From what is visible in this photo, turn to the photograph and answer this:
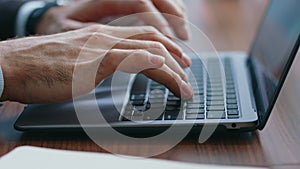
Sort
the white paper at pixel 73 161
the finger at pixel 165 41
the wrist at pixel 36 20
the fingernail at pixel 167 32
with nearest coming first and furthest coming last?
the white paper at pixel 73 161
the finger at pixel 165 41
the fingernail at pixel 167 32
the wrist at pixel 36 20

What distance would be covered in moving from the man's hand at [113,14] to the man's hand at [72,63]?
0.19 meters

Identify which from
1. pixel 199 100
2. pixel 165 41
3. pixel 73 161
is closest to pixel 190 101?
pixel 199 100

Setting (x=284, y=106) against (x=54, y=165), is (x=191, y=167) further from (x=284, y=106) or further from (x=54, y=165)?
(x=284, y=106)

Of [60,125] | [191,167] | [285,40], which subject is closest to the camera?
[191,167]

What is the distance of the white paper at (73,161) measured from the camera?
21.7 inches

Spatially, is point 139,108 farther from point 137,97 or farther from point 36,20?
point 36,20

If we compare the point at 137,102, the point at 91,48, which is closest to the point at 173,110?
the point at 137,102

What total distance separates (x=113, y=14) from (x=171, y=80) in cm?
34

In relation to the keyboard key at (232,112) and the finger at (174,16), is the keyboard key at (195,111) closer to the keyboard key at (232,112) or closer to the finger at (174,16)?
the keyboard key at (232,112)

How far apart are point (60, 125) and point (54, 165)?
0.11 m

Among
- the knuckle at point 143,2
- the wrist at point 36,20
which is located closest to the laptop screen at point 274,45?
the knuckle at point 143,2

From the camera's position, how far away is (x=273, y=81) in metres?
0.72

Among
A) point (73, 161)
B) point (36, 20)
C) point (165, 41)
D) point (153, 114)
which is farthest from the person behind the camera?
point (36, 20)

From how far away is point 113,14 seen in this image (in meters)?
1.01
